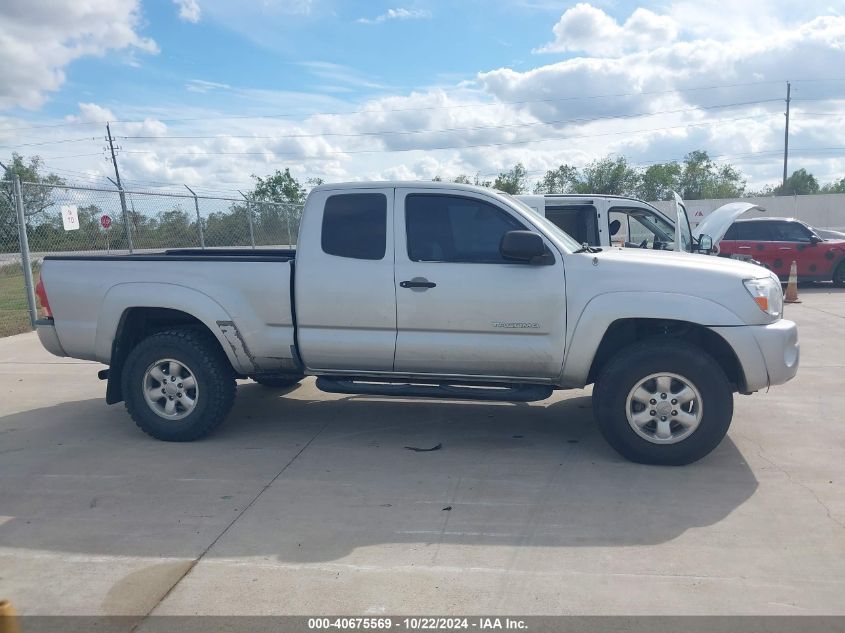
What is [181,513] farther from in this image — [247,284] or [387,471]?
[247,284]

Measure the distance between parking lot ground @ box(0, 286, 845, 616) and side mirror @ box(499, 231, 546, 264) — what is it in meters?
1.53

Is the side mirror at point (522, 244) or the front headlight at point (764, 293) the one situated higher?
the side mirror at point (522, 244)

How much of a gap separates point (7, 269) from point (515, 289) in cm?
1208

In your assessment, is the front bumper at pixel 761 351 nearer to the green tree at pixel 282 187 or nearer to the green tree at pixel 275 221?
the green tree at pixel 275 221

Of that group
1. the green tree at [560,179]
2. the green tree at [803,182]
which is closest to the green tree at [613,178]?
the green tree at [560,179]

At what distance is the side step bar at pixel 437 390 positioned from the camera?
5371mm

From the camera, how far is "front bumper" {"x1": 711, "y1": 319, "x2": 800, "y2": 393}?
4996mm

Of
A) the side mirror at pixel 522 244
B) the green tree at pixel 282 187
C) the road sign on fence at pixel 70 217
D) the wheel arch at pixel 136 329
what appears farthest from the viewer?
the green tree at pixel 282 187

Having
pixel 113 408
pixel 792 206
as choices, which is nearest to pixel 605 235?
pixel 113 408

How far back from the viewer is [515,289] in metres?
5.25

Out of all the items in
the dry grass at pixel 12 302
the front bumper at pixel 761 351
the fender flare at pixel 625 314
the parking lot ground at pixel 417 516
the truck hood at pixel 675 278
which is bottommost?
the parking lot ground at pixel 417 516

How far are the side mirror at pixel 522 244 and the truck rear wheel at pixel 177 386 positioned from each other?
2.52 metres

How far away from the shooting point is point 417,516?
173 inches

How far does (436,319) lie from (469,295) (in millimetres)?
311
